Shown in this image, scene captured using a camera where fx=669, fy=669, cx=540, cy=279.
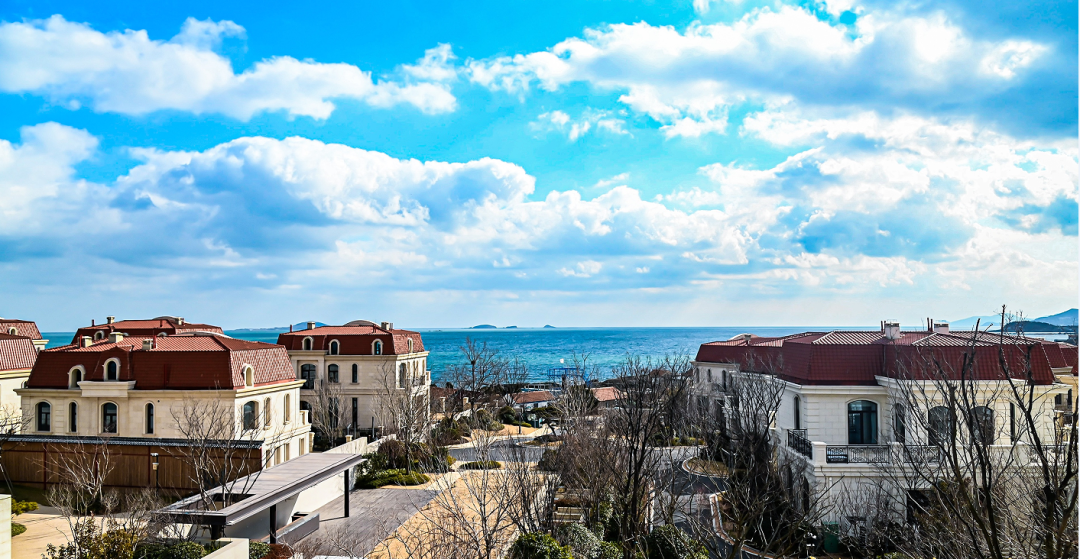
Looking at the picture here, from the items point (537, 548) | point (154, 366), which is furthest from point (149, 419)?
point (537, 548)

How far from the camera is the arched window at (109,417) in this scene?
1292 inches

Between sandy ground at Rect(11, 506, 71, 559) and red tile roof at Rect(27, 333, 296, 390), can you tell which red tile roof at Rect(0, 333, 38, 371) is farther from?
sandy ground at Rect(11, 506, 71, 559)

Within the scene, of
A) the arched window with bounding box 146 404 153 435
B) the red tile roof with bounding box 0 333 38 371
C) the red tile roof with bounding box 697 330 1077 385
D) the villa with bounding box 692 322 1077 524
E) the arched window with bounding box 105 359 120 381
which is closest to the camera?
the villa with bounding box 692 322 1077 524

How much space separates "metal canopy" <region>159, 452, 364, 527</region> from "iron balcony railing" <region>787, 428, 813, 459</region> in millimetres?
18401

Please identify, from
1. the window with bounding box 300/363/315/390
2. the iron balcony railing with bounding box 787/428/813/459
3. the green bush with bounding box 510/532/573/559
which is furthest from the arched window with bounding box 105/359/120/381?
the iron balcony railing with bounding box 787/428/813/459

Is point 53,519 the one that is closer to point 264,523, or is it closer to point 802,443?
point 264,523

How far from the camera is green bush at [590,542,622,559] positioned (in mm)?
18875

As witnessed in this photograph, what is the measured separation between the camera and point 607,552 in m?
19.1

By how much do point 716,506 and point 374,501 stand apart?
15612 millimetres

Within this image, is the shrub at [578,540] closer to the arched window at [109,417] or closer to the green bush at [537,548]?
the green bush at [537,548]

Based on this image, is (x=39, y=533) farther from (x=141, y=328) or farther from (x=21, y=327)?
(x=21, y=327)

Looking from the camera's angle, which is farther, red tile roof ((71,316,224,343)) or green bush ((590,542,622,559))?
red tile roof ((71,316,224,343))

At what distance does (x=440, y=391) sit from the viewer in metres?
65.8

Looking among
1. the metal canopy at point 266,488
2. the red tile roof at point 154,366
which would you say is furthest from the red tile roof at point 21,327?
the metal canopy at point 266,488
